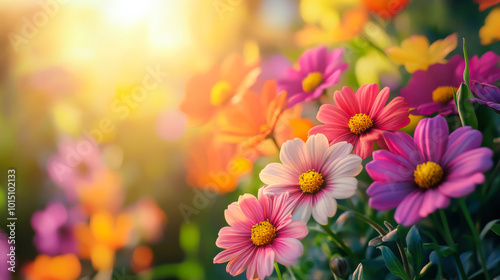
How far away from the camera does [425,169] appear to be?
21cm

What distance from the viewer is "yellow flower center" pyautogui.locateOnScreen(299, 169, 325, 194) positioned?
246 millimetres

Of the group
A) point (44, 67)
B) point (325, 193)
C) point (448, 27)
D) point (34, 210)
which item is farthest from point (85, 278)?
point (448, 27)

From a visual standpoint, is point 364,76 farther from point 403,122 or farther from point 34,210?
point 34,210

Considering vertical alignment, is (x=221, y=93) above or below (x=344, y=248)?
above

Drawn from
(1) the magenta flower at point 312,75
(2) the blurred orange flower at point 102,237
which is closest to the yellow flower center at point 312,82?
(1) the magenta flower at point 312,75

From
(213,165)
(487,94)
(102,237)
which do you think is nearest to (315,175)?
(487,94)

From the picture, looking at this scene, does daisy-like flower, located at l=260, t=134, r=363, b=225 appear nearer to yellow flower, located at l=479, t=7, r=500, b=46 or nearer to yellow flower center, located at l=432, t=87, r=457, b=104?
yellow flower center, located at l=432, t=87, r=457, b=104

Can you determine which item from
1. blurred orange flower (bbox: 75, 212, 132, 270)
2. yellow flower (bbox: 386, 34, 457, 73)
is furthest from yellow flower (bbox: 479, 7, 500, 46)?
blurred orange flower (bbox: 75, 212, 132, 270)

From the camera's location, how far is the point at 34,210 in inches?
22.3

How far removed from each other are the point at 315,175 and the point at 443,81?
0.13 metres

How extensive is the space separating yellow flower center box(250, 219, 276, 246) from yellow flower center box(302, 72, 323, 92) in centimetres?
13

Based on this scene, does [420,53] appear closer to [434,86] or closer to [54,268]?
[434,86]

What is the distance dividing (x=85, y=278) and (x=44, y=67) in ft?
0.91

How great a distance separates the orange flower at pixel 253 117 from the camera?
12.6 inches
